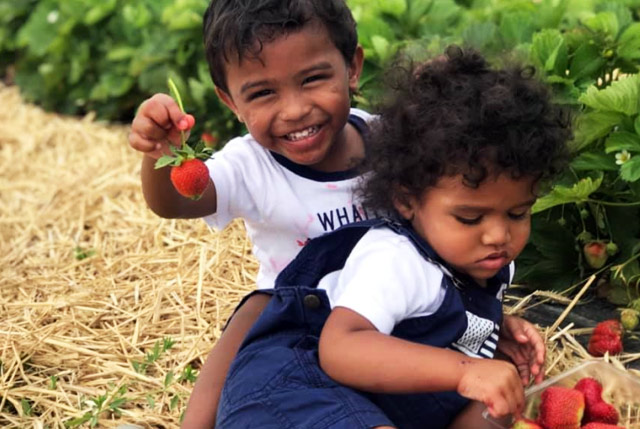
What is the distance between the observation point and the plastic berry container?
290 centimetres

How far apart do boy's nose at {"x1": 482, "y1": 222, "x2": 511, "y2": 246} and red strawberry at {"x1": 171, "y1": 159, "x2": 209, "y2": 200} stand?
26.8 inches

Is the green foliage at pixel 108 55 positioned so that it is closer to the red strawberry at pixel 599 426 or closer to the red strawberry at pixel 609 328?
the red strawberry at pixel 609 328

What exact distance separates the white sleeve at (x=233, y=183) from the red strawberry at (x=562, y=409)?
989 millimetres

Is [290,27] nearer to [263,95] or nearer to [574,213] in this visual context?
[263,95]

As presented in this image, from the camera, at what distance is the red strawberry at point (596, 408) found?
275 centimetres

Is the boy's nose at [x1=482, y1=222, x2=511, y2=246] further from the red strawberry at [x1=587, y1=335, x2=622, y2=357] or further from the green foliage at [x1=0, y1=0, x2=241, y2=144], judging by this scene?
the green foliage at [x1=0, y1=0, x2=241, y2=144]

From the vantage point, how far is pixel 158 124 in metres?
2.57

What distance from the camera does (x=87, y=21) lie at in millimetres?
6293

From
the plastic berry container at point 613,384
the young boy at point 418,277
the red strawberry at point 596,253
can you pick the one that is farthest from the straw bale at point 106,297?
the young boy at point 418,277

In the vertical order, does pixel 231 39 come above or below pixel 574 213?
above

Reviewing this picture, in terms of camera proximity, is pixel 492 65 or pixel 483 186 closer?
pixel 483 186

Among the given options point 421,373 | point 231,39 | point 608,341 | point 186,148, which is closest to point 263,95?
point 231,39

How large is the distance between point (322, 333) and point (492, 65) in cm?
82

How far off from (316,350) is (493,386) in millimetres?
518
